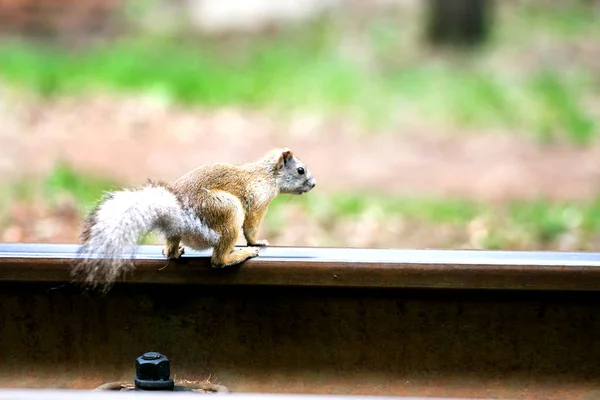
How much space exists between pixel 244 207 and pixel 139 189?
574 mm

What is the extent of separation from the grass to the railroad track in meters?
7.10

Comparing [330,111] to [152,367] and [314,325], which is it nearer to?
[314,325]

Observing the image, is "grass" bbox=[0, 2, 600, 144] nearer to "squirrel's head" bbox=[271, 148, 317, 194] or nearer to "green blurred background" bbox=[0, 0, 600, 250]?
"green blurred background" bbox=[0, 0, 600, 250]

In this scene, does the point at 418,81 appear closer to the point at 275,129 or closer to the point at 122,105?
the point at 275,129

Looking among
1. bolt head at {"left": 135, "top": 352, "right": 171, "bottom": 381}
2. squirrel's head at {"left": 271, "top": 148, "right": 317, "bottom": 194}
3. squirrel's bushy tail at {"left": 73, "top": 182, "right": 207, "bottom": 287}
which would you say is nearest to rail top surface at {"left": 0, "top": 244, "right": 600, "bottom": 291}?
squirrel's bushy tail at {"left": 73, "top": 182, "right": 207, "bottom": 287}

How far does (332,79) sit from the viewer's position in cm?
1255

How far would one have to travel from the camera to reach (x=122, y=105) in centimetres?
1137

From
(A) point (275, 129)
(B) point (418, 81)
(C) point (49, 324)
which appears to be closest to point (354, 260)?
(C) point (49, 324)

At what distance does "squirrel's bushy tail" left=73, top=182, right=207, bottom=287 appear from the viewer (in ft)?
11.4

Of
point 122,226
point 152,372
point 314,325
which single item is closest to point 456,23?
point 314,325

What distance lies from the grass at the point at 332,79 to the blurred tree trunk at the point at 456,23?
337 millimetres

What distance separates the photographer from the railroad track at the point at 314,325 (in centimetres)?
→ 382

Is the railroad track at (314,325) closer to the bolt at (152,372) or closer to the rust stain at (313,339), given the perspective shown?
the rust stain at (313,339)

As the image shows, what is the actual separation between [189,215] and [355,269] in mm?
651
